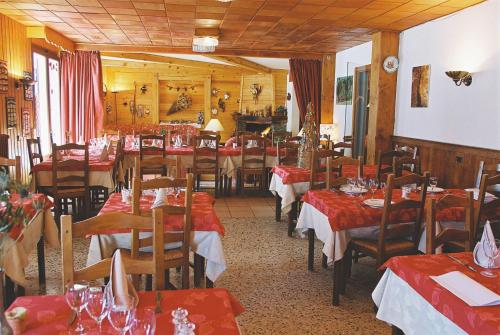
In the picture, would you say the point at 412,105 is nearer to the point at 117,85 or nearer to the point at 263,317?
the point at 263,317

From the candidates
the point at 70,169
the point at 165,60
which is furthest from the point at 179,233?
the point at 165,60

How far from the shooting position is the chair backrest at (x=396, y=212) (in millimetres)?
2908

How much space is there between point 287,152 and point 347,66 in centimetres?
280

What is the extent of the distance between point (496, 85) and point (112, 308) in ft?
14.3

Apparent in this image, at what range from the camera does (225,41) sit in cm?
735

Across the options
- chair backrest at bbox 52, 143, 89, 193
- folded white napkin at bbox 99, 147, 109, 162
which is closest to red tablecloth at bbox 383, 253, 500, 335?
chair backrest at bbox 52, 143, 89, 193

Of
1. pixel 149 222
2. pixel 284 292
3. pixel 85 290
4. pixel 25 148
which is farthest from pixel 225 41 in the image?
pixel 85 290

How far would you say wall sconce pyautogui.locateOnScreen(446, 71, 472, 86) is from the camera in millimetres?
4715

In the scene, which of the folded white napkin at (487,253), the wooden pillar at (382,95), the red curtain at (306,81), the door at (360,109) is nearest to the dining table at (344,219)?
the folded white napkin at (487,253)

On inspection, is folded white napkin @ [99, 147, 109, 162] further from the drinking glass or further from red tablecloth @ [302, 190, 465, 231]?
the drinking glass

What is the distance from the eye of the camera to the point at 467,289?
1.72 m
